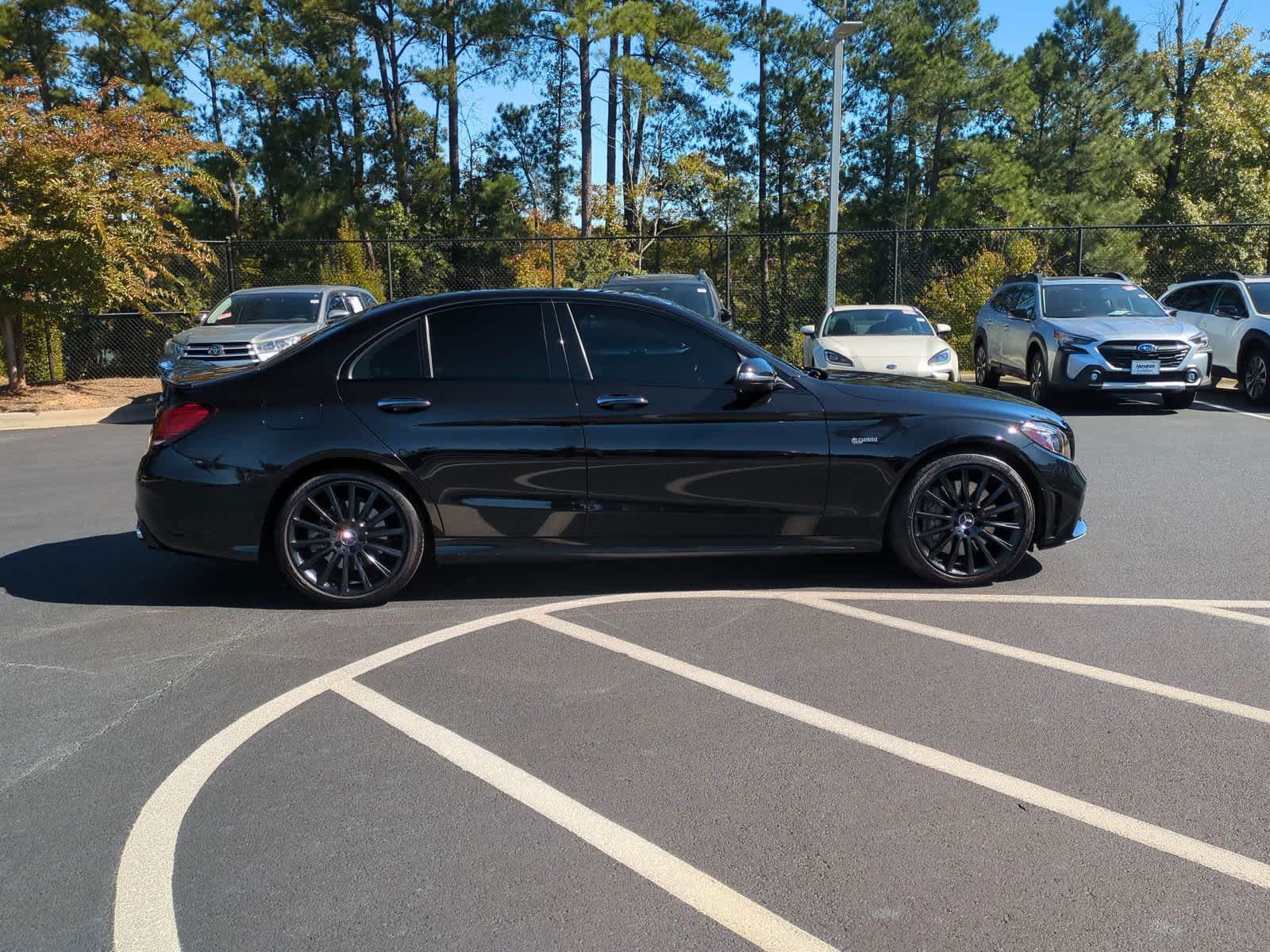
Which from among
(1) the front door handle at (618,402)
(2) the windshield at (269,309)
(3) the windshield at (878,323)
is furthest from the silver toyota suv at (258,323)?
(1) the front door handle at (618,402)

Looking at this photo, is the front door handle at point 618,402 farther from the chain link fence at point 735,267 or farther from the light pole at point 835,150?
the light pole at point 835,150

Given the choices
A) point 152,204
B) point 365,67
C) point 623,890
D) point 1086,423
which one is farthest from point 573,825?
point 365,67

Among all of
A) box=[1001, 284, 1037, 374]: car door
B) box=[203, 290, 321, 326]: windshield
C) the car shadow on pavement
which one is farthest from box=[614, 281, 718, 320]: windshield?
the car shadow on pavement

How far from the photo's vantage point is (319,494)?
18.6 feet

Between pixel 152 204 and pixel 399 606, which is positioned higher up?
pixel 152 204

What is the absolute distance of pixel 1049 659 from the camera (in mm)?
4742

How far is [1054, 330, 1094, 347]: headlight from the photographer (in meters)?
13.8

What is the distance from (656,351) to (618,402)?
354 mm

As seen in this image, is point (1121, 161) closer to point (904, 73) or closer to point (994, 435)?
point (904, 73)

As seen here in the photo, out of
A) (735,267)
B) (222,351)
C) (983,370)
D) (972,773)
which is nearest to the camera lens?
(972,773)

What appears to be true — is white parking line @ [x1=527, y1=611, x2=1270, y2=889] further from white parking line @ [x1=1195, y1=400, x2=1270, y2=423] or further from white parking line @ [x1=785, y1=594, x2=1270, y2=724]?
white parking line @ [x1=1195, y1=400, x2=1270, y2=423]

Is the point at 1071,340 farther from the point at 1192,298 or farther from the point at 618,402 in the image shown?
the point at 618,402

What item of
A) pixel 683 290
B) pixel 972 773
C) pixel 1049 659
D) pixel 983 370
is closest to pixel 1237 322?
pixel 983 370

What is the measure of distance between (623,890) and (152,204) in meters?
16.5
